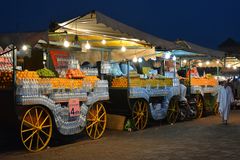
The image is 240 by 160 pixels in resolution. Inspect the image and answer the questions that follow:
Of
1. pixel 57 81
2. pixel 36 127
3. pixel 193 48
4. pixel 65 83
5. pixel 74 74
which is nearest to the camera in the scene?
pixel 36 127

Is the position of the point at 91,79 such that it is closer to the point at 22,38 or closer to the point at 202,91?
the point at 22,38

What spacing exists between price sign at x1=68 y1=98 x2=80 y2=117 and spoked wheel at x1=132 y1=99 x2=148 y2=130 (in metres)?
2.84

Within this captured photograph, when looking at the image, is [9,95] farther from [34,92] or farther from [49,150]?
[49,150]

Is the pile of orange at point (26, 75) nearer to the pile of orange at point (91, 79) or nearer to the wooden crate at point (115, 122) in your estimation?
the pile of orange at point (91, 79)

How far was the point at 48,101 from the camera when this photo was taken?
30.7 ft

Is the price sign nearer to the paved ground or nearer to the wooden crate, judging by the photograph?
the paved ground

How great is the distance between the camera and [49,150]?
30.7 ft

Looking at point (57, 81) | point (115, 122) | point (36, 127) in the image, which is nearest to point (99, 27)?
point (57, 81)

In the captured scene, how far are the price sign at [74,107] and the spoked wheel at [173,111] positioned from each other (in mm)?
5373

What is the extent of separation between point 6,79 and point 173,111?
7633mm

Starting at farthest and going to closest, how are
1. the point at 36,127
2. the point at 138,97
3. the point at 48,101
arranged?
the point at 138,97, the point at 48,101, the point at 36,127

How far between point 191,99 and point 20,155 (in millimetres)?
9344

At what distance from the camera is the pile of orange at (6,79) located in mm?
8883

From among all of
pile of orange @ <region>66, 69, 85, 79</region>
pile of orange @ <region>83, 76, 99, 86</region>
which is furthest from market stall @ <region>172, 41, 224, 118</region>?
pile of orange @ <region>66, 69, 85, 79</region>
